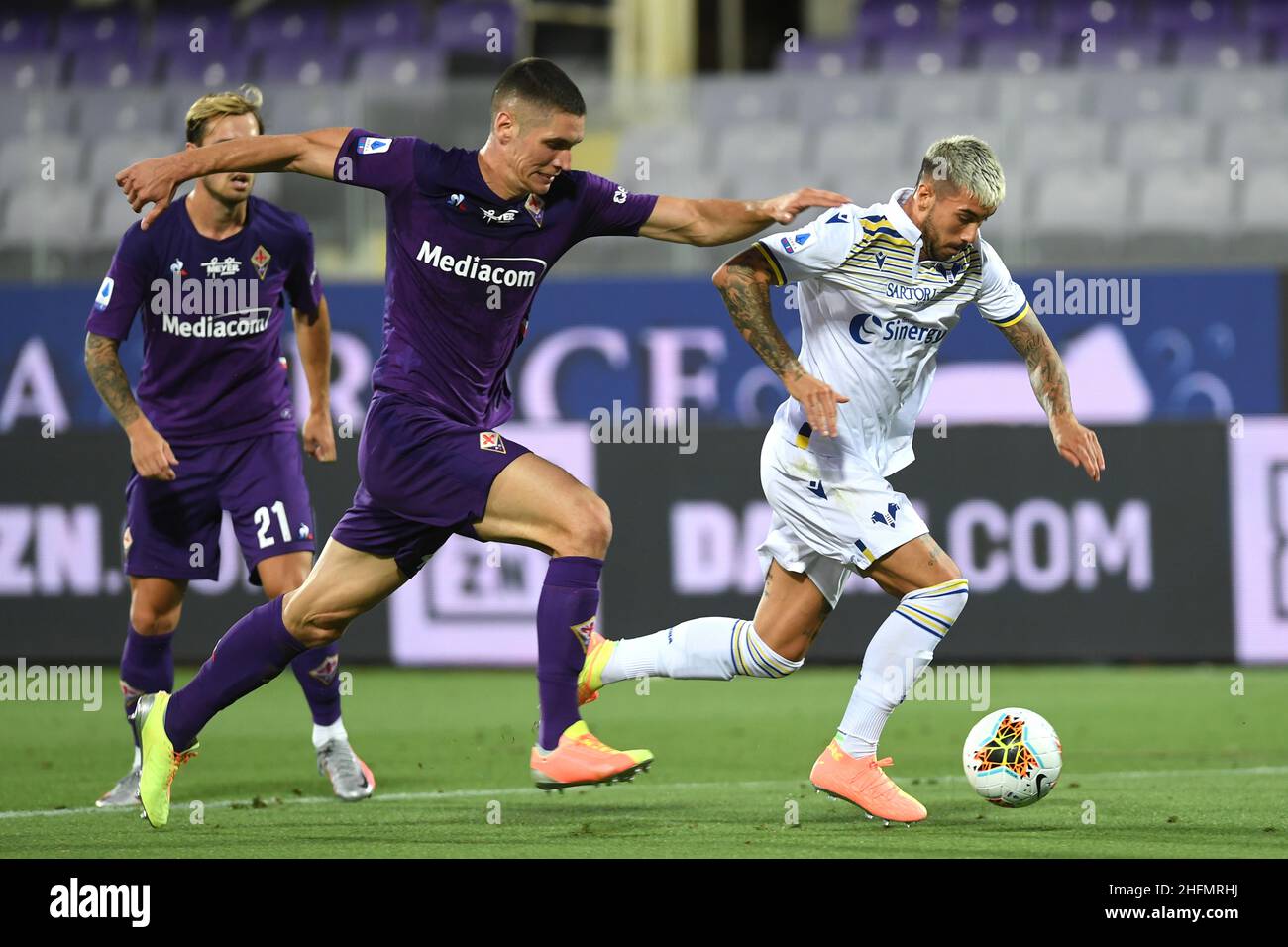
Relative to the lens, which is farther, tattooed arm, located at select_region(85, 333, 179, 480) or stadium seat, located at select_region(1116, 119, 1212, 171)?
stadium seat, located at select_region(1116, 119, 1212, 171)

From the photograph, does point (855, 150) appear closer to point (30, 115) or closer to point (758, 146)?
point (758, 146)

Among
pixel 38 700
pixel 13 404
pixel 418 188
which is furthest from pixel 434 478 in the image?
pixel 13 404

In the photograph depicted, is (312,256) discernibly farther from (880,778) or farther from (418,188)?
(880,778)

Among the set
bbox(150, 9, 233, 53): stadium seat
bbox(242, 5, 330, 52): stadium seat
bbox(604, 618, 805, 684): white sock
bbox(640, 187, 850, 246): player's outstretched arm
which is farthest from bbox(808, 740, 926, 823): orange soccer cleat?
bbox(150, 9, 233, 53): stadium seat

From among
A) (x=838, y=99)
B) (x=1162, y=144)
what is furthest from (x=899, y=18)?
(x=1162, y=144)

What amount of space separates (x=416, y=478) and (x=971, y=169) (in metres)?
2.01

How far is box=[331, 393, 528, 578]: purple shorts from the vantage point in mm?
5883

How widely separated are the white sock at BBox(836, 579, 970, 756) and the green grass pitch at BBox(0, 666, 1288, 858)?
0.37 m

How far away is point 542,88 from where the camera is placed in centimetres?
582

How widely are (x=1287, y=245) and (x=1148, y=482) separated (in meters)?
2.80

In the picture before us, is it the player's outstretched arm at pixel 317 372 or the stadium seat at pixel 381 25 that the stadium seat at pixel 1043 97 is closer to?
the stadium seat at pixel 381 25

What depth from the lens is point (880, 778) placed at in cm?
641

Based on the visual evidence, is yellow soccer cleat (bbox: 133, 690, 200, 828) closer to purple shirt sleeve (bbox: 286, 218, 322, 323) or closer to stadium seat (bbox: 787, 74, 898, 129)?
purple shirt sleeve (bbox: 286, 218, 322, 323)

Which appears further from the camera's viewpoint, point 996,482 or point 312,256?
point 996,482
